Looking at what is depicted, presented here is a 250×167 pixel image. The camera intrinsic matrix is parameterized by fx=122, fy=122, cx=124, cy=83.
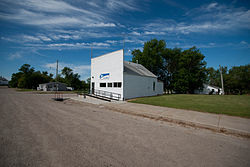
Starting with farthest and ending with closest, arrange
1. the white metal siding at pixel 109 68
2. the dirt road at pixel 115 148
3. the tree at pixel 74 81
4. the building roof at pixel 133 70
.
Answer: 1. the tree at pixel 74 81
2. the building roof at pixel 133 70
3. the white metal siding at pixel 109 68
4. the dirt road at pixel 115 148

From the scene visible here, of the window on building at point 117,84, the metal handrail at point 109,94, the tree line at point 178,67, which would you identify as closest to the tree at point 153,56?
the tree line at point 178,67

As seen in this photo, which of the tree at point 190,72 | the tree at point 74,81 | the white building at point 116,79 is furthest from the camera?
the tree at point 74,81

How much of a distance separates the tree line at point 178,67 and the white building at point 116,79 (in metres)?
14.2

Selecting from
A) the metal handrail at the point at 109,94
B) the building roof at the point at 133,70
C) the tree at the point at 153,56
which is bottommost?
the metal handrail at the point at 109,94

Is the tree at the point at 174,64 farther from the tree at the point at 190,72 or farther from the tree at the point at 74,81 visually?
the tree at the point at 74,81

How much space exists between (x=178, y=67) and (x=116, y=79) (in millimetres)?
26260

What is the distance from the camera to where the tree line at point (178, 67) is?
34.2 meters

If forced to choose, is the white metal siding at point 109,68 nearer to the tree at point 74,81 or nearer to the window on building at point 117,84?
the window on building at point 117,84

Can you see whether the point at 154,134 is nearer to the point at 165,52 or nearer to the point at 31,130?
the point at 31,130

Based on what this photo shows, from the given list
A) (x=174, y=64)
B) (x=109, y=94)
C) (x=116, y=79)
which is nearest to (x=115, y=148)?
(x=116, y=79)

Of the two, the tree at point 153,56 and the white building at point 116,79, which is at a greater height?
the tree at point 153,56

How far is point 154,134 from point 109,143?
6.72ft

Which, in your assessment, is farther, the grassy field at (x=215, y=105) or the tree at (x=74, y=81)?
the tree at (x=74, y=81)

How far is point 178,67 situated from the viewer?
1484 inches
